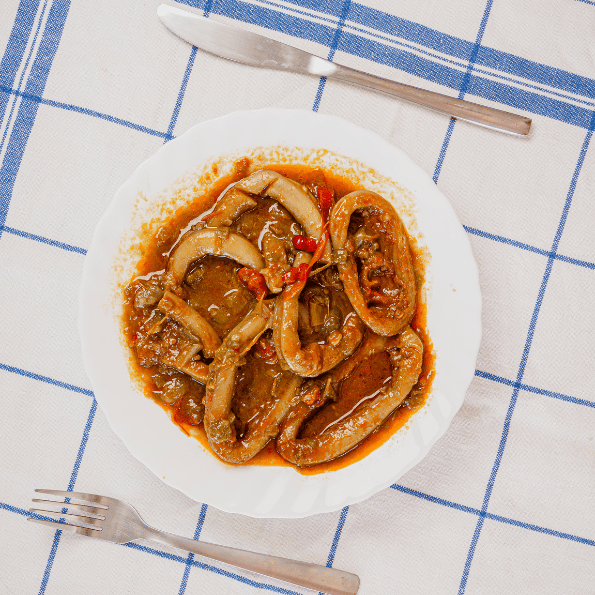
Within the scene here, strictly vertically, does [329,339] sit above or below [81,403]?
above

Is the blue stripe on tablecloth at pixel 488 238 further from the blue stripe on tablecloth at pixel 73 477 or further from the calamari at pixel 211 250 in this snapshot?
the blue stripe on tablecloth at pixel 73 477

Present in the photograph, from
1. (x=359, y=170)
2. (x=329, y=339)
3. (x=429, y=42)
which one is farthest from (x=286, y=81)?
(x=329, y=339)

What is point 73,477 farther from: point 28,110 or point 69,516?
point 28,110

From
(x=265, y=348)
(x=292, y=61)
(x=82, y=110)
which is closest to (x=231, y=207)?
(x=265, y=348)

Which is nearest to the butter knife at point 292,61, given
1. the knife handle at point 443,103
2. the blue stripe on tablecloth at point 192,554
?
the knife handle at point 443,103

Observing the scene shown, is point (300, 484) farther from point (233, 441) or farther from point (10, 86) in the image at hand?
point (10, 86)

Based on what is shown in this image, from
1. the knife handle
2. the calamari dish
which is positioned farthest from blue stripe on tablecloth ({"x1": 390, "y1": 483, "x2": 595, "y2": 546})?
the knife handle

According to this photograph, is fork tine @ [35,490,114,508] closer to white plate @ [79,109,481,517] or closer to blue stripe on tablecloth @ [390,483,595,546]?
white plate @ [79,109,481,517]
